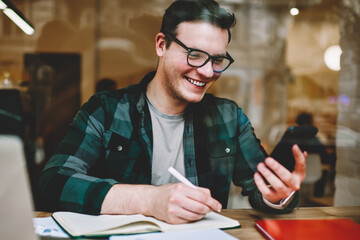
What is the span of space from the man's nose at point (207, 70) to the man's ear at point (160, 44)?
206 millimetres

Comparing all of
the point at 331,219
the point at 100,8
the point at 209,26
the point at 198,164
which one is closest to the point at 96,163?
the point at 198,164

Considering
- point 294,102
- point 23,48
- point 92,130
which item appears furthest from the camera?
point 294,102

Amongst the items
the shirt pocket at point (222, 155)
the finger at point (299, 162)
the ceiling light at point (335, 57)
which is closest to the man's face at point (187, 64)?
the shirt pocket at point (222, 155)

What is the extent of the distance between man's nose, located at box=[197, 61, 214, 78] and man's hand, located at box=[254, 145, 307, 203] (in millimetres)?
468

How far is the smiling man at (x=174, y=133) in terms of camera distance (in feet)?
3.76

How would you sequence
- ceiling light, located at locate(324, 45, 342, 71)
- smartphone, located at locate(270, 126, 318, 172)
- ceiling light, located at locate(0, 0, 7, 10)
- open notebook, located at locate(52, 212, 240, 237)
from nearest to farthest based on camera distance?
open notebook, located at locate(52, 212, 240, 237), smartphone, located at locate(270, 126, 318, 172), ceiling light, located at locate(0, 0, 7, 10), ceiling light, located at locate(324, 45, 342, 71)

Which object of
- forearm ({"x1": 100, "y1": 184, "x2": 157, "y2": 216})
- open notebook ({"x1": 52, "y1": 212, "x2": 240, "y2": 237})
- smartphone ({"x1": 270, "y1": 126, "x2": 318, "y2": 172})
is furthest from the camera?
smartphone ({"x1": 270, "y1": 126, "x2": 318, "y2": 172})

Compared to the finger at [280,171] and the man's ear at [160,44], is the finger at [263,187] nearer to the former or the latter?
the finger at [280,171]

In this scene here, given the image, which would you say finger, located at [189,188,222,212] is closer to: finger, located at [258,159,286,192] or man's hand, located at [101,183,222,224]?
man's hand, located at [101,183,222,224]

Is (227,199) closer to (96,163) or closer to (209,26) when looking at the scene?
(96,163)

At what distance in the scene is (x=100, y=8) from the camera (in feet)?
15.0

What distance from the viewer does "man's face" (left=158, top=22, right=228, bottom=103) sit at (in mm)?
1311

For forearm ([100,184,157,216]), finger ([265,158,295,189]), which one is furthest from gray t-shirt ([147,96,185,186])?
finger ([265,158,295,189])

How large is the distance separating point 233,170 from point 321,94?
200 inches
